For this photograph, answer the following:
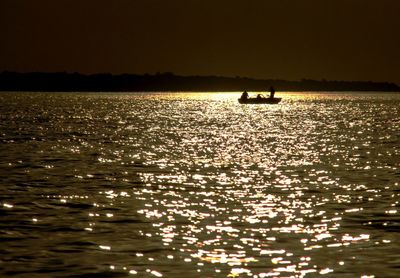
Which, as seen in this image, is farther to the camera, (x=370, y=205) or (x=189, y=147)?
(x=189, y=147)

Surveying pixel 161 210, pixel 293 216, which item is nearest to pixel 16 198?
pixel 161 210

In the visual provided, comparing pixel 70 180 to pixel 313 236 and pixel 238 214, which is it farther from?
pixel 313 236

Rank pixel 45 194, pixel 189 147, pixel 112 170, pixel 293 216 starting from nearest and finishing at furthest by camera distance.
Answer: pixel 293 216 < pixel 45 194 < pixel 112 170 < pixel 189 147

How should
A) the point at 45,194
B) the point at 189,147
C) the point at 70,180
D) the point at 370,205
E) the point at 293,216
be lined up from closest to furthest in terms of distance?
A: the point at 293,216, the point at 370,205, the point at 45,194, the point at 70,180, the point at 189,147

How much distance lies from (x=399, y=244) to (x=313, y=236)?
2.49m

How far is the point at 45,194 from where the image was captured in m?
35.0

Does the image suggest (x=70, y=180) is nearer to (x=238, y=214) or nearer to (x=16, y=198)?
(x=16, y=198)

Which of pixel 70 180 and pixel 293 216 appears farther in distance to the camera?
pixel 70 180

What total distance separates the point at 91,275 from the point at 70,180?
20.8 metres

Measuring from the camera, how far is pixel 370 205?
3209cm

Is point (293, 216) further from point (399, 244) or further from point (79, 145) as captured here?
point (79, 145)

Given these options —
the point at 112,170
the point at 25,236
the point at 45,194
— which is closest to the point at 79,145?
the point at 112,170

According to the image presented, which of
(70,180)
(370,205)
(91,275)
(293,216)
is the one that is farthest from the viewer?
(70,180)

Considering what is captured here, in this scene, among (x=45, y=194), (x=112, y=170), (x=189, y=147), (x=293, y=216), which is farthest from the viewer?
(x=189, y=147)
